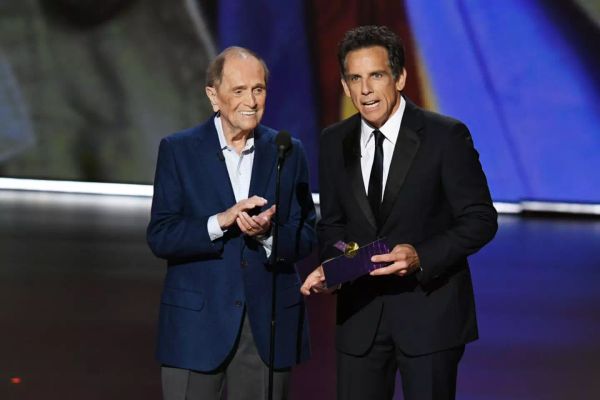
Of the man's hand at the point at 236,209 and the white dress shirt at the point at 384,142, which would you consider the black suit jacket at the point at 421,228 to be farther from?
the man's hand at the point at 236,209

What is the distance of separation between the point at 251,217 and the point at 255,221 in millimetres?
24

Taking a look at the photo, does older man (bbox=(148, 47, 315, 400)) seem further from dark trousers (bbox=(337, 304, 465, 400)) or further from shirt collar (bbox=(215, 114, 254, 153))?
dark trousers (bbox=(337, 304, 465, 400))

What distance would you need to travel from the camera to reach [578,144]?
9.99m

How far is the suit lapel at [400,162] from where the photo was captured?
284 centimetres

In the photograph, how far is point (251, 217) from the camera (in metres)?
2.84

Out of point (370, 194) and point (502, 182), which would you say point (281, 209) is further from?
point (502, 182)

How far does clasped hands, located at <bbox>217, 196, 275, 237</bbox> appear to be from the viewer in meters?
2.82

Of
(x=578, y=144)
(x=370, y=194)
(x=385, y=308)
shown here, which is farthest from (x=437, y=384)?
(x=578, y=144)


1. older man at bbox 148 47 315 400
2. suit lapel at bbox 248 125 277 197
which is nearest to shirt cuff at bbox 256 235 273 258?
older man at bbox 148 47 315 400

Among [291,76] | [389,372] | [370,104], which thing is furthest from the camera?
[291,76]

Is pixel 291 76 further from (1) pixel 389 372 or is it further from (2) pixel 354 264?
(2) pixel 354 264

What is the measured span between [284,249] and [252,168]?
8.8 inches

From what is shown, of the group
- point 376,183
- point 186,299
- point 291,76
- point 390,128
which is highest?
point 291,76

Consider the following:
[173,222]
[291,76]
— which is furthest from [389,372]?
[291,76]
